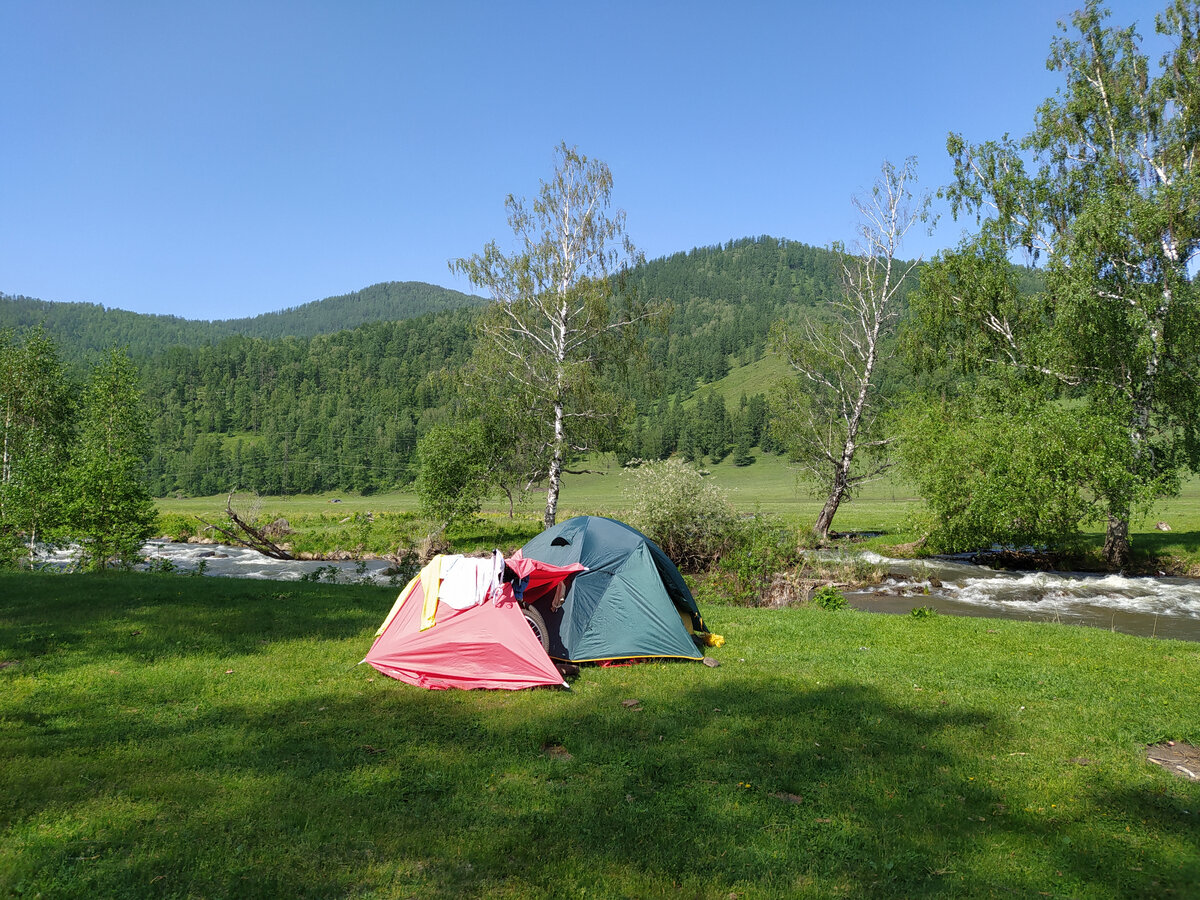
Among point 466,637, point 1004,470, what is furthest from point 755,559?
point 466,637

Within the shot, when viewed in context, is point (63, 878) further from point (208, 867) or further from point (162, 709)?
point (162, 709)

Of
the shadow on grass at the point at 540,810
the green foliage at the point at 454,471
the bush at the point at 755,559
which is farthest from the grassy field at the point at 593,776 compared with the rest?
the green foliage at the point at 454,471

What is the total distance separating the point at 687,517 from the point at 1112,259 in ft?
61.9

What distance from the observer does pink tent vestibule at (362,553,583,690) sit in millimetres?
11422

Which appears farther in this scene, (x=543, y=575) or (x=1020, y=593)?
(x=1020, y=593)

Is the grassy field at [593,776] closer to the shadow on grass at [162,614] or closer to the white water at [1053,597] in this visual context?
the shadow on grass at [162,614]

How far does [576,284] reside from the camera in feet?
107

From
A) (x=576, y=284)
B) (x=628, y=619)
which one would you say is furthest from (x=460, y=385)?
(x=628, y=619)

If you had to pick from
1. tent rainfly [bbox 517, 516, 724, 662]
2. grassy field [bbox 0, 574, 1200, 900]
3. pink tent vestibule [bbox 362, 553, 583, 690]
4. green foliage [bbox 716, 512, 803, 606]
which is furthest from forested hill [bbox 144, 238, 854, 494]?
grassy field [bbox 0, 574, 1200, 900]

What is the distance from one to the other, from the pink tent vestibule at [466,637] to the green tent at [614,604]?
1321 millimetres

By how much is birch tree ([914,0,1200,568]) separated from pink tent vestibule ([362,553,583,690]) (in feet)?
79.7

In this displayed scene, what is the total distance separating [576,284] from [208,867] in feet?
94.2

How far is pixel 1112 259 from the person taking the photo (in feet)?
91.6

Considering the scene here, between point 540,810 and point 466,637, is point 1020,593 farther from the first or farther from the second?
point 540,810
